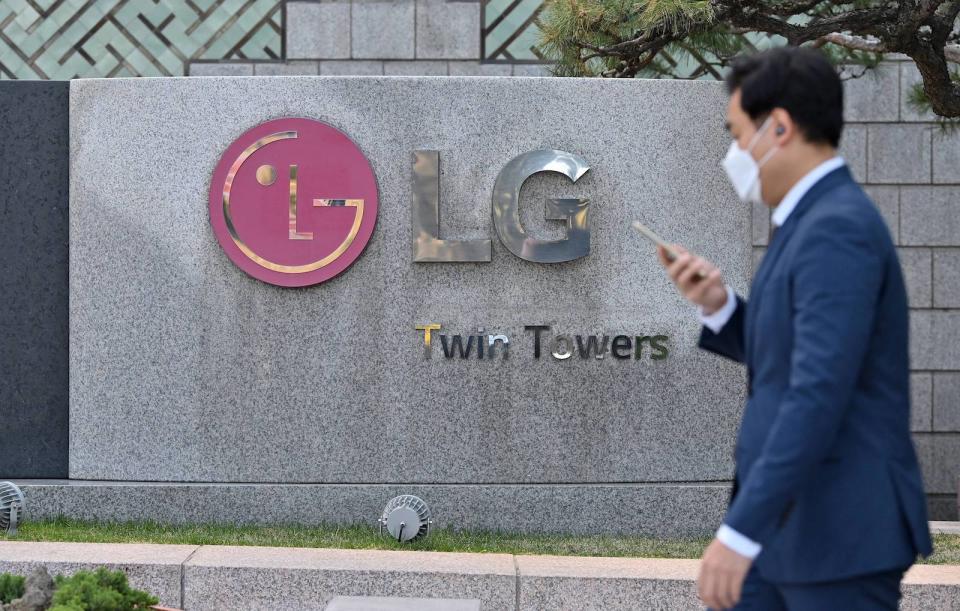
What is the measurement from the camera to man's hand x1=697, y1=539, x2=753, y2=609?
213 centimetres

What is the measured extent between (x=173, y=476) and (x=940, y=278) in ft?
23.9

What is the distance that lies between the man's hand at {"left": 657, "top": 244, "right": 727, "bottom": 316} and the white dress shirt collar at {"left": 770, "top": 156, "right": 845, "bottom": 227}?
0.19 metres

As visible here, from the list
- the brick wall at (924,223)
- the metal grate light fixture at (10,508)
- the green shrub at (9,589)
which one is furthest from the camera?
the brick wall at (924,223)

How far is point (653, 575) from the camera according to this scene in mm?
4730

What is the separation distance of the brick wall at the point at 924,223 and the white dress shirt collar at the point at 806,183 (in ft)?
28.5

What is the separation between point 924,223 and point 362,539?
22.7 ft

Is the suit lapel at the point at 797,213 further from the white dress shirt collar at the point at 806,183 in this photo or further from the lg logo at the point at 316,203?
the lg logo at the point at 316,203

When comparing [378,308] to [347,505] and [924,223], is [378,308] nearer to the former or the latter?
[347,505]


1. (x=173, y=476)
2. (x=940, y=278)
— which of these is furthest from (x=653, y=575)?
(x=940, y=278)

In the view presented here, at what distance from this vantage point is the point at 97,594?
3.43 meters

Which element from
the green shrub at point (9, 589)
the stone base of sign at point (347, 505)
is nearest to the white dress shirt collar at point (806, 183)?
the green shrub at point (9, 589)

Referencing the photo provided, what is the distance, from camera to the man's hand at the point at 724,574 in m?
2.13

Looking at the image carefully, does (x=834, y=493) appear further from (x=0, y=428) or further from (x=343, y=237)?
(x=0, y=428)

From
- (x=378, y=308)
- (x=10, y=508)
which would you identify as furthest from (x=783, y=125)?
Answer: (x=10, y=508)
